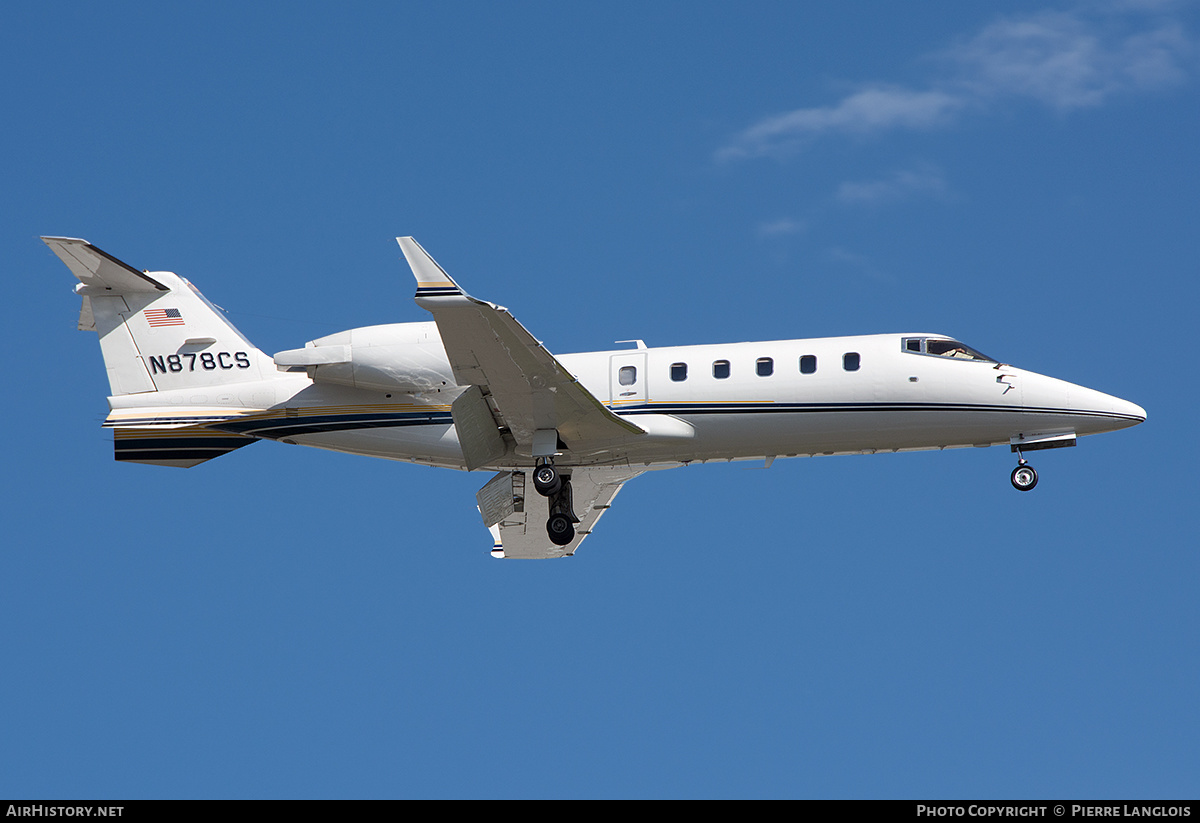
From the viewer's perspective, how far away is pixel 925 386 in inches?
885

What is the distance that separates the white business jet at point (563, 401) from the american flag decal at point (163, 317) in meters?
0.11

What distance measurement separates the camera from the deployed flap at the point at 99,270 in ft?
74.9

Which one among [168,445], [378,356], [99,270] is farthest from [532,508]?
[99,270]

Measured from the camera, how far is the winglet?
19.0m

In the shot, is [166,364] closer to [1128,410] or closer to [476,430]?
[476,430]

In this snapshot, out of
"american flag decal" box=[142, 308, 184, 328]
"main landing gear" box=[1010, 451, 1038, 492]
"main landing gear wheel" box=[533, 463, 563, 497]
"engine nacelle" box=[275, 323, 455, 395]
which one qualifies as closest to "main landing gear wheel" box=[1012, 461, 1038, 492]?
"main landing gear" box=[1010, 451, 1038, 492]

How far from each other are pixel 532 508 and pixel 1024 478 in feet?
30.3

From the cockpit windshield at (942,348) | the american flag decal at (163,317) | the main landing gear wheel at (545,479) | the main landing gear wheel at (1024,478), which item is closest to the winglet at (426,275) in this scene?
the main landing gear wheel at (545,479)

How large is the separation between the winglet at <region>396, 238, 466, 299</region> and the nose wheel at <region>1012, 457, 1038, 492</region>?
33.4 ft

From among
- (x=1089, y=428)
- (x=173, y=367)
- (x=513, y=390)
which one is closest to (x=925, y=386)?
(x=1089, y=428)

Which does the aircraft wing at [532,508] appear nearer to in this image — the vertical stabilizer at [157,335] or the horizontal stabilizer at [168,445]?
the vertical stabilizer at [157,335]

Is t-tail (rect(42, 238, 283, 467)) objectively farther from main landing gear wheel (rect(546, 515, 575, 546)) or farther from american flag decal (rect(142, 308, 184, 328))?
main landing gear wheel (rect(546, 515, 575, 546))
